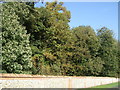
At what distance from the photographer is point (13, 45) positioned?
16.5 m

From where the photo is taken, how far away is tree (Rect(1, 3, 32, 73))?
16098mm

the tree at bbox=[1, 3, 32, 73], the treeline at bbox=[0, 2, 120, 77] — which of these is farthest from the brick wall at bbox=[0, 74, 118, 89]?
the treeline at bbox=[0, 2, 120, 77]

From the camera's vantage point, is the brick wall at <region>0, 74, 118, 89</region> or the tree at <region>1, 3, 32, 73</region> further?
the tree at <region>1, 3, 32, 73</region>

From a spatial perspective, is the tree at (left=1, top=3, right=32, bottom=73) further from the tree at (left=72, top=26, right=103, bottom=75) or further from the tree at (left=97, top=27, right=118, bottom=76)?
the tree at (left=97, top=27, right=118, bottom=76)

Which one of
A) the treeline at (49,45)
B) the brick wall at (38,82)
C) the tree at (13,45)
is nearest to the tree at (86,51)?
the treeline at (49,45)

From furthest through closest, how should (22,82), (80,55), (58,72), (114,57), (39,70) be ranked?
(114,57) < (80,55) < (58,72) < (39,70) < (22,82)

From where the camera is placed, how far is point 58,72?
74.5 ft

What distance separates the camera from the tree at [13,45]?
634 inches

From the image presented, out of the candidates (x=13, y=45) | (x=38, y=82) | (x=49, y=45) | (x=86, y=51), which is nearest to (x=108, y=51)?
(x=86, y=51)

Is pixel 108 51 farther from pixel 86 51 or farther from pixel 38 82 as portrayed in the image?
pixel 38 82

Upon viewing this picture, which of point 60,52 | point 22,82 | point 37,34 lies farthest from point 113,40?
point 22,82

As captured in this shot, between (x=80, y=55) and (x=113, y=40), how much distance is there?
31.4 ft

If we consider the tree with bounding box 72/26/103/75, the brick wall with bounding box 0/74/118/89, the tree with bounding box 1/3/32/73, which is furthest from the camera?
the tree with bounding box 72/26/103/75

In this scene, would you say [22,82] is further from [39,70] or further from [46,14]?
[46,14]
